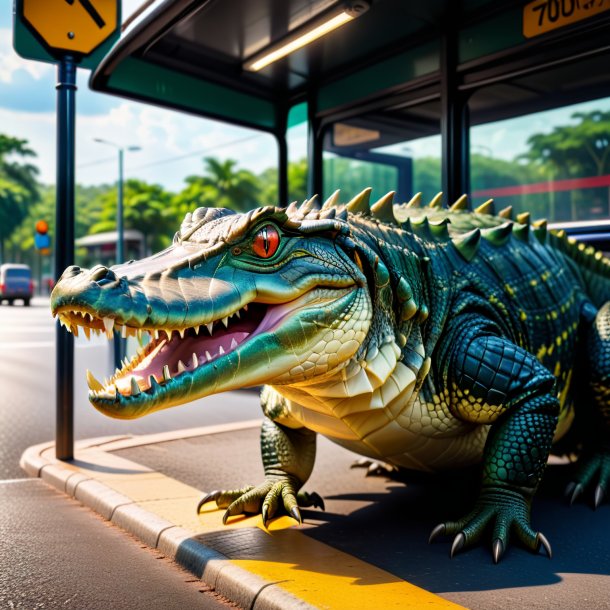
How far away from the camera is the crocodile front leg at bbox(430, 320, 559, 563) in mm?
3279

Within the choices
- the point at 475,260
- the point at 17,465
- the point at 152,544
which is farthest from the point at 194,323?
the point at 17,465

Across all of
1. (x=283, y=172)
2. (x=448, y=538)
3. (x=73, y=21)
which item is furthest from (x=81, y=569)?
(x=283, y=172)

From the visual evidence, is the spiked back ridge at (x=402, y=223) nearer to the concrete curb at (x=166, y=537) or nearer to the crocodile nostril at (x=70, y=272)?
the crocodile nostril at (x=70, y=272)

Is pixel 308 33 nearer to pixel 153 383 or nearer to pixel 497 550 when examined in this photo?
pixel 153 383

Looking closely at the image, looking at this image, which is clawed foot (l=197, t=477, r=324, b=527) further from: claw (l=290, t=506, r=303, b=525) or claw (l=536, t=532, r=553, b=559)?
claw (l=536, t=532, r=553, b=559)

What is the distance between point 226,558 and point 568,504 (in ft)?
6.55

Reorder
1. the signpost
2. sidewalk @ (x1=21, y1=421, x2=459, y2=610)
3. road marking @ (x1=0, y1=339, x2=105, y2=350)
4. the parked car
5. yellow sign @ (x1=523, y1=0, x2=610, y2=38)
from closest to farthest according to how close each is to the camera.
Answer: sidewalk @ (x1=21, y1=421, x2=459, y2=610) < yellow sign @ (x1=523, y1=0, x2=610, y2=38) < the signpost < road marking @ (x1=0, y1=339, x2=105, y2=350) < the parked car

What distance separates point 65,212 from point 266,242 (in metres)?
2.81

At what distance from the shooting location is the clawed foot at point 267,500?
11.9 feet

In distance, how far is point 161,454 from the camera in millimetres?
5438

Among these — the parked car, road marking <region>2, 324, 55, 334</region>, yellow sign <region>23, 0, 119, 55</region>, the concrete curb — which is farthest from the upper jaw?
the parked car

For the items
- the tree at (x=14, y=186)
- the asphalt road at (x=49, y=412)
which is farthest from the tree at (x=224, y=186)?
the asphalt road at (x=49, y=412)

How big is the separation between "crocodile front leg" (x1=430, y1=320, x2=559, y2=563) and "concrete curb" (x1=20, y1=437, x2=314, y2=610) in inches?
36.6

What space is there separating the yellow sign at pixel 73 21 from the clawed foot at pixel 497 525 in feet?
13.8
